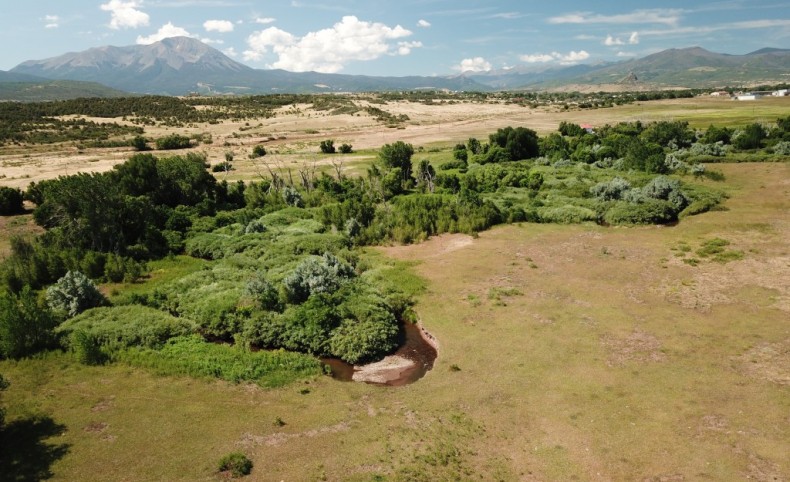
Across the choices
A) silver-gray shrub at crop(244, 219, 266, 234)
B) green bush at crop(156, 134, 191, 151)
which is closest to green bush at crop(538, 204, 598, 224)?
silver-gray shrub at crop(244, 219, 266, 234)

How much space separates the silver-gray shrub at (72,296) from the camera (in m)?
24.9

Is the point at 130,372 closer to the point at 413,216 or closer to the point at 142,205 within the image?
the point at 142,205

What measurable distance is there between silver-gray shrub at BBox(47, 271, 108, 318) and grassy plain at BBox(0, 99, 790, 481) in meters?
4.85

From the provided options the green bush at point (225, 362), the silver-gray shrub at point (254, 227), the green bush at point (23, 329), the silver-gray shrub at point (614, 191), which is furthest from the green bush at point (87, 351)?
the silver-gray shrub at point (614, 191)

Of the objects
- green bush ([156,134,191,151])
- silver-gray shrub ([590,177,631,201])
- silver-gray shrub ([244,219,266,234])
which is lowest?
silver-gray shrub ([244,219,266,234])

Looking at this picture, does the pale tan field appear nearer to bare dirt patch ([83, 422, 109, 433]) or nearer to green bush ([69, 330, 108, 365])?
green bush ([69, 330, 108, 365])

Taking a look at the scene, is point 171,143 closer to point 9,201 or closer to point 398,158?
point 9,201

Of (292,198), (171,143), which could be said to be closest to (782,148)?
(292,198)

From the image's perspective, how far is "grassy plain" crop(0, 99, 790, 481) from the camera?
48.0ft

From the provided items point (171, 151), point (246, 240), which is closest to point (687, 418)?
point (246, 240)

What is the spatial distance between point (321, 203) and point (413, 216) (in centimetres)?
1256

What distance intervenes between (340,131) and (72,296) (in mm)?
88899

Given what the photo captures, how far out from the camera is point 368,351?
22406 millimetres

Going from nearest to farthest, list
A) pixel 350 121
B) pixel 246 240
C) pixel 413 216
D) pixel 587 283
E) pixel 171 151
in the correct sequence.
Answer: pixel 587 283 → pixel 246 240 → pixel 413 216 → pixel 171 151 → pixel 350 121
